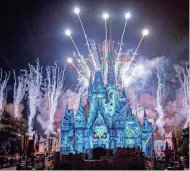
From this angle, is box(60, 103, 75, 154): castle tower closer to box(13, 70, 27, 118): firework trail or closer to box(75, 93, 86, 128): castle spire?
box(75, 93, 86, 128): castle spire

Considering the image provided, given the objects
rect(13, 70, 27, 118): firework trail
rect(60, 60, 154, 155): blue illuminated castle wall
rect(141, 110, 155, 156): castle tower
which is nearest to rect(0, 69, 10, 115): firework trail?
rect(13, 70, 27, 118): firework trail

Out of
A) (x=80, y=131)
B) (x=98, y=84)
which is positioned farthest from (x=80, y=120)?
(x=98, y=84)

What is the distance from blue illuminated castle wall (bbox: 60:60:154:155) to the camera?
26.1m

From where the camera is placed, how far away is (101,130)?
26.6 m

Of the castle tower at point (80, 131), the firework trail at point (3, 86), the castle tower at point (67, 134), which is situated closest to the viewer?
the firework trail at point (3, 86)

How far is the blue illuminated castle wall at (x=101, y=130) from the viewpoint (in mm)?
26094

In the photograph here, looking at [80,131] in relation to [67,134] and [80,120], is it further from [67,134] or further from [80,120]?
[67,134]

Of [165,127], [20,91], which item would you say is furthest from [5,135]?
[165,127]

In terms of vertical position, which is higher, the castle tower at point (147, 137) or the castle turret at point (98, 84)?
the castle turret at point (98, 84)

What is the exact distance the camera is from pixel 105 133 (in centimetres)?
2650

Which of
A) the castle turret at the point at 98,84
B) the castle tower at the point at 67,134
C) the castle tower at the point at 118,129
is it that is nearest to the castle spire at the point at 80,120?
the castle tower at the point at 67,134

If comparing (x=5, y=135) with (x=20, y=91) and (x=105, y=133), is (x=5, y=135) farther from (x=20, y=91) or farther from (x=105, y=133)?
(x=105, y=133)

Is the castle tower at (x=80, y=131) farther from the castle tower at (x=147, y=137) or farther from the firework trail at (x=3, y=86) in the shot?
the firework trail at (x=3, y=86)

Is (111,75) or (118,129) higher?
(111,75)
